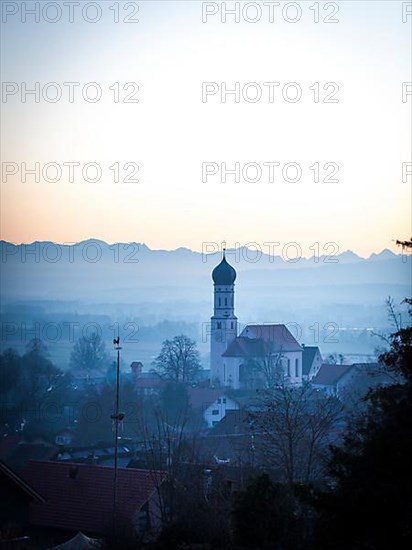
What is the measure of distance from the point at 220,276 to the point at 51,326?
31124 mm

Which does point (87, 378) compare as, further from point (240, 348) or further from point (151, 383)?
point (240, 348)

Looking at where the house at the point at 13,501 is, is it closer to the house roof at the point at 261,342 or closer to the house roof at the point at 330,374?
the house roof at the point at 330,374

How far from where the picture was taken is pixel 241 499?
13945 millimetres

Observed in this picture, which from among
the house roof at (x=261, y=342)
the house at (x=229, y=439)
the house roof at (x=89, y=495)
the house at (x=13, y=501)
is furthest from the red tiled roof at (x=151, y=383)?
the house at (x=13, y=501)

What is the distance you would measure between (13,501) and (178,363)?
56.0m

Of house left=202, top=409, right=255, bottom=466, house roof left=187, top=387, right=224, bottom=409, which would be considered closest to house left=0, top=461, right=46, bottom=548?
house left=202, top=409, right=255, bottom=466

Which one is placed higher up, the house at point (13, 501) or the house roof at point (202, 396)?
the house roof at point (202, 396)

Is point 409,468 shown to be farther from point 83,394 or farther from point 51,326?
point 51,326

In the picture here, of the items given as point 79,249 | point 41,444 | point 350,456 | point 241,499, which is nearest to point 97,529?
point 241,499

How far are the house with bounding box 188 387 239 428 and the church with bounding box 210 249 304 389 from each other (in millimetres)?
15779

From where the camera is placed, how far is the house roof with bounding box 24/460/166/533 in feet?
73.4

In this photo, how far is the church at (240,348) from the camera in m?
84.1

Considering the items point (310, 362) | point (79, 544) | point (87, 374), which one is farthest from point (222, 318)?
point (79, 544)

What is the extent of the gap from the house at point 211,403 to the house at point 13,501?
37.5 m
